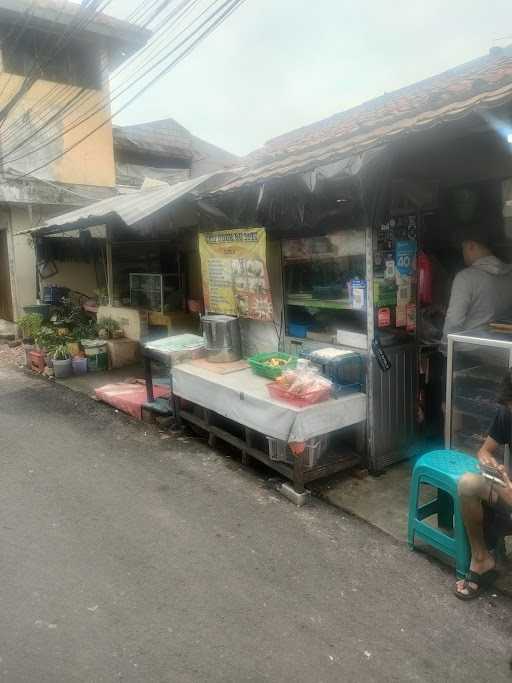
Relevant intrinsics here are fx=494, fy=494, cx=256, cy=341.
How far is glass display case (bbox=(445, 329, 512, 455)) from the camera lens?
13.9ft

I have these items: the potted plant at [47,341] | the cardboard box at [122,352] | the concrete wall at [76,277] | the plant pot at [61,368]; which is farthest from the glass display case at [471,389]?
the concrete wall at [76,277]

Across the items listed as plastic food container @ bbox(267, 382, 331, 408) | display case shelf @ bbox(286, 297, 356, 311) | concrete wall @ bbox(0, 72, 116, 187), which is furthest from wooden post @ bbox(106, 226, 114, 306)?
plastic food container @ bbox(267, 382, 331, 408)

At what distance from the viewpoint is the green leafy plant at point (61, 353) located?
9.27 metres

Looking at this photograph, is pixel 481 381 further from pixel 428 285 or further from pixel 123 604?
pixel 123 604

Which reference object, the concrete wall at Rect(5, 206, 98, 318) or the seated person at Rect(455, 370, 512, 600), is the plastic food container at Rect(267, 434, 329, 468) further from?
the concrete wall at Rect(5, 206, 98, 318)

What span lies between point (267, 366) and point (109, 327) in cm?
597

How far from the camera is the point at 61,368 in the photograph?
360 inches

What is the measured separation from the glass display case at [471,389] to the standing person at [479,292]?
0.22 metres

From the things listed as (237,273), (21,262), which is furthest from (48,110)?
(237,273)

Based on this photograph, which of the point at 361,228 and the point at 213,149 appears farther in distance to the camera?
the point at 213,149

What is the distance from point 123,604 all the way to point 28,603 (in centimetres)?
60

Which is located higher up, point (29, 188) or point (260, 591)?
point (29, 188)

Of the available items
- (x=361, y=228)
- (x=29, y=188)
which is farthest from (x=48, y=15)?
(x=361, y=228)

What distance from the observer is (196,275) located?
32.2 ft
